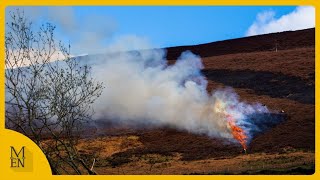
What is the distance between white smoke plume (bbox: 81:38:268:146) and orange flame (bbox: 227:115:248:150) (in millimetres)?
278

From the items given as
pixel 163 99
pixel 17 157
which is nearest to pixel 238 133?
pixel 163 99

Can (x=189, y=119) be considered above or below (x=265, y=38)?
below

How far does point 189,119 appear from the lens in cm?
3612

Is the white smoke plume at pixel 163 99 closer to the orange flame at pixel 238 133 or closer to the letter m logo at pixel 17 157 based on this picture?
the orange flame at pixel 238 133

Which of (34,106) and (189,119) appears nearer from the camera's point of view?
(34,106)

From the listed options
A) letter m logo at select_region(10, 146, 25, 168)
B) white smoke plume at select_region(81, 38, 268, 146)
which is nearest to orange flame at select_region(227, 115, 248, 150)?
white smoke plume at select_region(81, 38, 268, 146)

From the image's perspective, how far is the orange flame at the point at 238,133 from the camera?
3068cm

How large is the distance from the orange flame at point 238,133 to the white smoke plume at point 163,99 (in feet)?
0.91

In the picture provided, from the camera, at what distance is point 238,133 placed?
3238cm

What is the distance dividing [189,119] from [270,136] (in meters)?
7.55

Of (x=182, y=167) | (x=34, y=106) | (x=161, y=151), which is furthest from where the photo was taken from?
(x=161, y=151)

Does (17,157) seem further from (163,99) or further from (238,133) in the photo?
(163,99)

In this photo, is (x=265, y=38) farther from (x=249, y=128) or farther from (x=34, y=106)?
(x=34, y=106)

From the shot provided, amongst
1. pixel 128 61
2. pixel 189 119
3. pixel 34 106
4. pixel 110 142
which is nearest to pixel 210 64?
pixel 128 61
